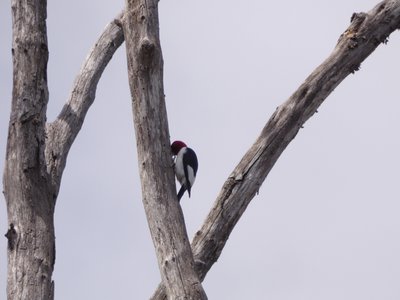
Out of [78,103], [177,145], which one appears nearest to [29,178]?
[78,103]

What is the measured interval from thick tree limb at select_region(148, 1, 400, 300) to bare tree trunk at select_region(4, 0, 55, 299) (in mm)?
1149

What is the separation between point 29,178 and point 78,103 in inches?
53.0

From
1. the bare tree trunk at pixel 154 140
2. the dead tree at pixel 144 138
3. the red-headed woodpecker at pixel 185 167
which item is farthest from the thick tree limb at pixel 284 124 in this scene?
the red-headed woodpecker at pixel 185 167

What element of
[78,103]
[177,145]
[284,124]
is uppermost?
[177,145]

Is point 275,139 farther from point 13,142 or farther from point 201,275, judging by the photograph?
point 13,142

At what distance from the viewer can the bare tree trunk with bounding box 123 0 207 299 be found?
563 centimetres

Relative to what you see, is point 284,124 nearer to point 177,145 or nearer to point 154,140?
point 154,140

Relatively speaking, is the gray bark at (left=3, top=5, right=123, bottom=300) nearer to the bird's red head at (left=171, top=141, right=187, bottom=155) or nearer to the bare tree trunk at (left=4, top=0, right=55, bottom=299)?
the bare tree trunk at (left=4, top=0, right=55, bottom=299)

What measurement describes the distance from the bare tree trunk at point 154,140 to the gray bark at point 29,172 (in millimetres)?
932

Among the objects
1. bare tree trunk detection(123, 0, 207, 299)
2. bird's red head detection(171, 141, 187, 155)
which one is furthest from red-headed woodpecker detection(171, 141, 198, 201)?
bare tree trunk detection(123, 0, 207, 299)

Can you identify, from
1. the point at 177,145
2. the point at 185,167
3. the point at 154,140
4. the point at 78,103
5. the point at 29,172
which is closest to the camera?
the point at 154,140

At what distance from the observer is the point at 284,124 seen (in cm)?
635

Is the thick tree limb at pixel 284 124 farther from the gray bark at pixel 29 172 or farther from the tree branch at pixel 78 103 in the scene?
the tree branch at pixel 78 103

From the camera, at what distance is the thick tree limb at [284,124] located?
616 centimetres
